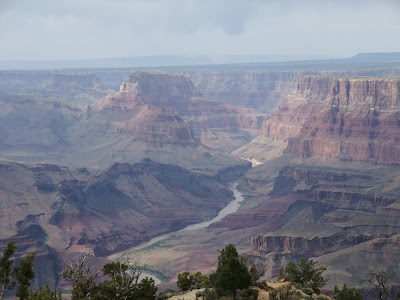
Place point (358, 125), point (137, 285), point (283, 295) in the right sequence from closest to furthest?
1. point (137, 285)
2. point (283, 295)
3. point (358, 125)

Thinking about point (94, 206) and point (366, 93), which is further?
point (366, 93)

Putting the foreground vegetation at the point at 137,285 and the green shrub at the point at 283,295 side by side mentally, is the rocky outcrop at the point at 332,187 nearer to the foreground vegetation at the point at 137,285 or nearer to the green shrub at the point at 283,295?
the foreground vegetation at the point at 137,285

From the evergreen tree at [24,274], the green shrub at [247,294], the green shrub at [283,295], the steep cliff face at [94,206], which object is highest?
the evergreen tree at [24,274]

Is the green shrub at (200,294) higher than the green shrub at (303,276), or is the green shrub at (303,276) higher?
the green shrub at (200,294)

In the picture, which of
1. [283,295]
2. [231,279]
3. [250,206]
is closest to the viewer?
[283,295]

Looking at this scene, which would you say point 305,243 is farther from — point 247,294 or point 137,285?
point 137,285

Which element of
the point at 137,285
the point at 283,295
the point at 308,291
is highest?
the point at 137,285

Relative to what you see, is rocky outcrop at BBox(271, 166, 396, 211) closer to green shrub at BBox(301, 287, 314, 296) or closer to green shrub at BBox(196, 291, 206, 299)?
green shrub at BBox(301, 287, 314, 296)

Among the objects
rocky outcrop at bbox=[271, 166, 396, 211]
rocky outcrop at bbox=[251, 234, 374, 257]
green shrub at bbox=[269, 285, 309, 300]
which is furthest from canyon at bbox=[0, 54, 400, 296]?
green shrub at bbox=[269, 285, 309, 300]

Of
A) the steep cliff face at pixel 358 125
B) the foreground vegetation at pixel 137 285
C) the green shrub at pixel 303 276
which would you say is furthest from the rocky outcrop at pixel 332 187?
the foreground vegetation at pixel 137 285

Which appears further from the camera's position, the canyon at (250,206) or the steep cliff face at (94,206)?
the steep cliff face at (94,206)

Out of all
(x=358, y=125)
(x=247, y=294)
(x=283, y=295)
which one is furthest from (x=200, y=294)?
(x=358, y=125)

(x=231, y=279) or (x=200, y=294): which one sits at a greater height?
(x=231, y=279)

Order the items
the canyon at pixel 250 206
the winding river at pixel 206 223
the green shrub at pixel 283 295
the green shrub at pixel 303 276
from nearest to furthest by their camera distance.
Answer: the green shrub at pixel 283 295, the green shrub at pixel 303 276, the canyon at pixel 250 206, the winding river at pixel 206 223
